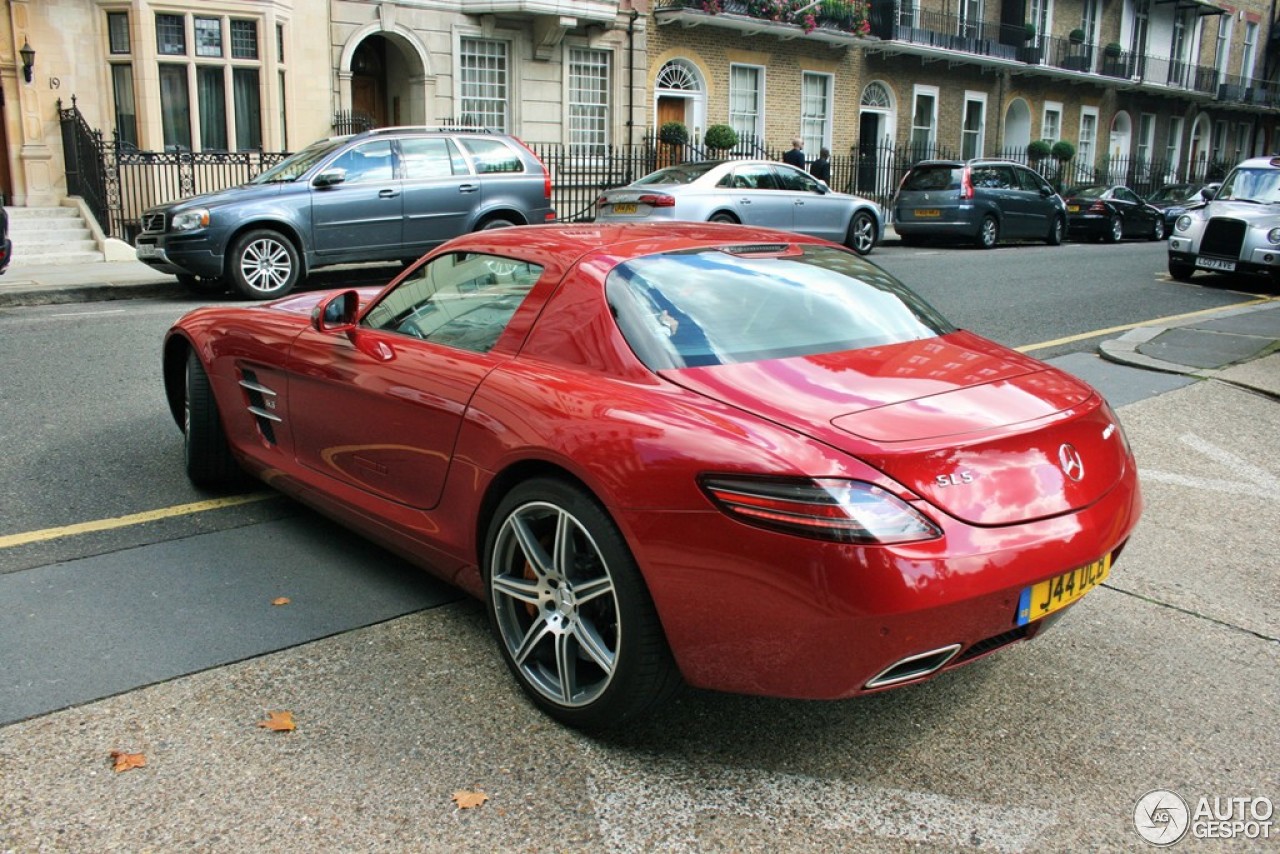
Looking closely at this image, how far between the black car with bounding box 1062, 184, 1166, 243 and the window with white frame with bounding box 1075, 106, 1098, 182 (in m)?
12.1

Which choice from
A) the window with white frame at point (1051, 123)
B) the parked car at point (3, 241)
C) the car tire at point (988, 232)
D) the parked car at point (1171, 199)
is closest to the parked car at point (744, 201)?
the car tire at point (988, 232)

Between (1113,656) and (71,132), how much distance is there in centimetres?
1755

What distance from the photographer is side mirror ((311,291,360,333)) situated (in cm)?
418

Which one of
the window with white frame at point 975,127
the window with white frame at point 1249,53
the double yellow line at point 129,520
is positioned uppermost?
the window with white frame at point 1249,53

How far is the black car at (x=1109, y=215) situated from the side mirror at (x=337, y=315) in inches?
917

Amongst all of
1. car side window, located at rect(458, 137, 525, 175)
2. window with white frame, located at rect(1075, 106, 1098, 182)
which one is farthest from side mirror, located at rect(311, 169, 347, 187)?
window with white frame, located at rect(1075, 106, 1098, 182)

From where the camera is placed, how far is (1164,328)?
33.6 ft

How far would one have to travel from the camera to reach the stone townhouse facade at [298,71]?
16.8 metres

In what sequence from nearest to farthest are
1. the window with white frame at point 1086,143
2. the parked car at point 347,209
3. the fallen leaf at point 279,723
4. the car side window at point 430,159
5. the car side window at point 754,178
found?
1. the fallen leaf at point 279,723
2. the parked car at point 347,209
3. the car side window at point 430,159
4. the car side window at point 754,178
5. the window with white frame at point 1086,143

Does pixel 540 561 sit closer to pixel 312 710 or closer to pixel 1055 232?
pixel 312 710

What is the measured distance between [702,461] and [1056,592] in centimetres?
102

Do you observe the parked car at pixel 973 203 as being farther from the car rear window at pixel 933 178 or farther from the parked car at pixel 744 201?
the parked car at pixel 744 201

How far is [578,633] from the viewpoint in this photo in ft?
10.0
